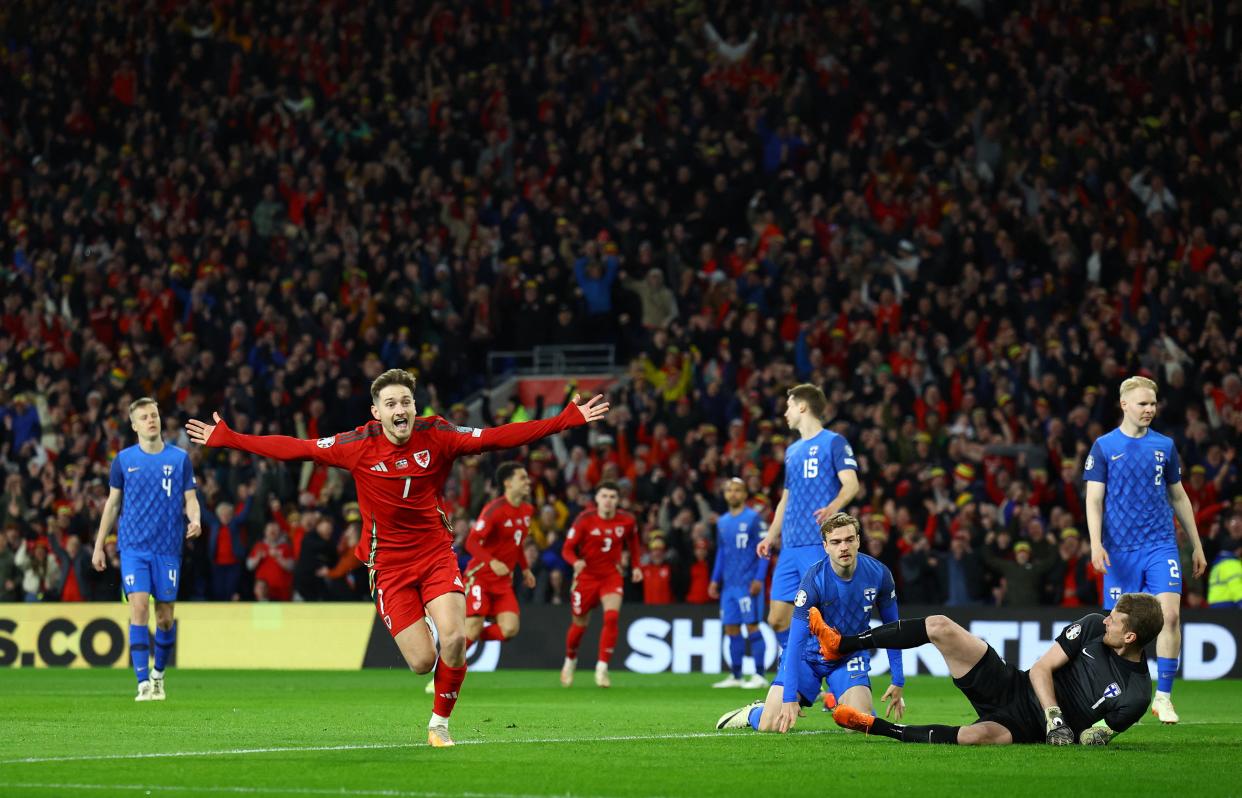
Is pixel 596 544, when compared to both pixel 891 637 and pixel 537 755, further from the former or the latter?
pixel 537 755

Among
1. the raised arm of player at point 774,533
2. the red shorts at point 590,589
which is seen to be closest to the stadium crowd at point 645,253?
the red shorts at point 590,589

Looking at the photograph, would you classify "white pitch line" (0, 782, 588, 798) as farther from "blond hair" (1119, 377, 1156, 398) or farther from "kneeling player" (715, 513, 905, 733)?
"blond hair" (1119, 377, 1156, 398)

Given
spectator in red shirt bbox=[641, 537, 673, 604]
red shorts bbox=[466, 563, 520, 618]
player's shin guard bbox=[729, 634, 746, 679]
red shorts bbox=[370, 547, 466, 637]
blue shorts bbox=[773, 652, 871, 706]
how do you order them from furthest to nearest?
spectator in red shirt bbox=[641, 537, 673, 604]
player's shin guard bbox=[729, 634, 746, 679]
red shorts bbox=[466, 563, 520, 618]
blue shorts bbox=[773, 652, 871, 706]
red shorts bbox=[370, 547, 466, 637]

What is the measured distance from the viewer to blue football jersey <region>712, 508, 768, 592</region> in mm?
20328

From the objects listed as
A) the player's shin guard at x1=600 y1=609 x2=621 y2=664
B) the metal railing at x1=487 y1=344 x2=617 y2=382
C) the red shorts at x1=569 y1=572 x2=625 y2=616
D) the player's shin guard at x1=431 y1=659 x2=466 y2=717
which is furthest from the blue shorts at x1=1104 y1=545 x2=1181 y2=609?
the metal railing at x1=487 y1=344 x2=617 y2=382

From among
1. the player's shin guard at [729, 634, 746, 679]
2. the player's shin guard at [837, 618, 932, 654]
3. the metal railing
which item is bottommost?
the player's shin guard at [729, 634, 746, 679]

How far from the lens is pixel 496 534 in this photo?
1964 centimetres

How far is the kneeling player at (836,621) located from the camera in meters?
Result: 11.7

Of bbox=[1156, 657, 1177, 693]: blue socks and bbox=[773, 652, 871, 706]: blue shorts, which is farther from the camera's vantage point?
bbox=[1156, 657, 1177, 693]: blue socks

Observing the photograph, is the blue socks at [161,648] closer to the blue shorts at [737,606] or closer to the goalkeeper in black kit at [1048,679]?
the blue shorts at [737,606]

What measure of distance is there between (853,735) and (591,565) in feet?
30.0

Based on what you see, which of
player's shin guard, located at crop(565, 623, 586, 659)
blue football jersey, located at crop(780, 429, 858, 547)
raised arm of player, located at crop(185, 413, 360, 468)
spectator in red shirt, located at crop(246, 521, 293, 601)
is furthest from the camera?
spectator in red shirt, located at crop(246, 521, 293, 601)

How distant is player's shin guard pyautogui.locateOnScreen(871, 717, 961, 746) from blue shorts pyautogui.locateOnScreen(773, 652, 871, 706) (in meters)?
0.83

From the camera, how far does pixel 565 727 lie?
12930mm
